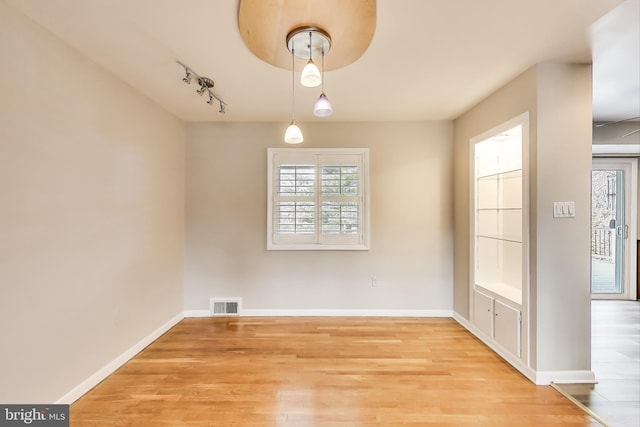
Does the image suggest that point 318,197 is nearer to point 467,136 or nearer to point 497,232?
point 467,136

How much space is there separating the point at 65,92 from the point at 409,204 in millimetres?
3579

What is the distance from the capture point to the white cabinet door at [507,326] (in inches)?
100

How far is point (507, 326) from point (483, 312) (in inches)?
16.3

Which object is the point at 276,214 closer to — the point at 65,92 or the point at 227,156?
the point at 227,156

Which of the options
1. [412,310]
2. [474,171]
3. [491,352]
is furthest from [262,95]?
[491,352]

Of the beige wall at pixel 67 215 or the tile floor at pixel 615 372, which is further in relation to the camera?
the tile floor at pixel 615 372

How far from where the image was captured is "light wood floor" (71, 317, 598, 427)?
76.7 inches

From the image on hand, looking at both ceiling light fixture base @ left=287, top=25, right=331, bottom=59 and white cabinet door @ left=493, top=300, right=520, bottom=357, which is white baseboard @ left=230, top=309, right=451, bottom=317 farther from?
ceiling light fixture base @ left=287, top=25, right=331, bottom=59

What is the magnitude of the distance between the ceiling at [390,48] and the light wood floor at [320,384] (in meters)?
2.55

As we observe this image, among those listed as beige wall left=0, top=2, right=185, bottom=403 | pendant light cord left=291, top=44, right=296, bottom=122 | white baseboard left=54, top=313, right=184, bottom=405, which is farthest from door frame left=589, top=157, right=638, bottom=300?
beige wall left=0, top=2, right=185, bottom=403

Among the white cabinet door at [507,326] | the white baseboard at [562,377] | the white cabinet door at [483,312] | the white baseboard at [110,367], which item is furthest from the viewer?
the white cabinet door at [483,312]

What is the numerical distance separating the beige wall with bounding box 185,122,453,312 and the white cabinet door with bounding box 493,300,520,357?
99 centimetres

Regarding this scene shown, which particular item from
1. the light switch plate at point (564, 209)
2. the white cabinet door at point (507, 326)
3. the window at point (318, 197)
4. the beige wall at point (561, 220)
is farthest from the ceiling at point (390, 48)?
the white cabinet door at point (507, 326)

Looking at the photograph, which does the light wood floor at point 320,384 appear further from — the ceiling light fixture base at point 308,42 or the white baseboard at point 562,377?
the ceiling light fixture base at point 308,42
